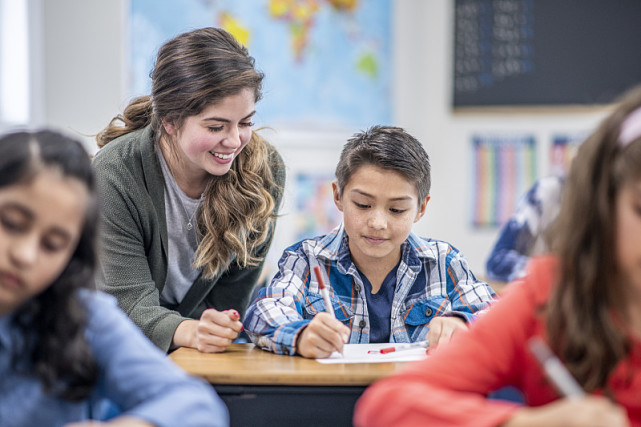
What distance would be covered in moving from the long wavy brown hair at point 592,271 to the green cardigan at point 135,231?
1037 millimetres

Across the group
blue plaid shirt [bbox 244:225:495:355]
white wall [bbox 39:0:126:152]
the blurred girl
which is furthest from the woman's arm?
white wall [bbox 39:0:126:152]

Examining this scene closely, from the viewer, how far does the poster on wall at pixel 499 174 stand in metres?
4.17

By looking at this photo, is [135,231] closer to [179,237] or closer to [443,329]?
[179,237]

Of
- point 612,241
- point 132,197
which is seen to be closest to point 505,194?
point 132,197

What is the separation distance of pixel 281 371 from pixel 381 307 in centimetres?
54

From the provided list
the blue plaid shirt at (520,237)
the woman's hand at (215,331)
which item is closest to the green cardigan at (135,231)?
the woman's hand at (215,331)

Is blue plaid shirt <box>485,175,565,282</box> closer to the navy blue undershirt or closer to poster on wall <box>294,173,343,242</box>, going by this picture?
the navy blue undershirt

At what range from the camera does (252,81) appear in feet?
6.34

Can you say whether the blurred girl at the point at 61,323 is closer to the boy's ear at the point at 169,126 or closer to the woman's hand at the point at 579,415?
the woman's hand at the point at 579,415

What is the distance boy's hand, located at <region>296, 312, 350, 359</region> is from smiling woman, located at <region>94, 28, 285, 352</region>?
0.32 m

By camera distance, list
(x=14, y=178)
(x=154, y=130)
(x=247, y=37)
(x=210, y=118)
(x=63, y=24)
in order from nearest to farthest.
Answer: (x=14, y=178)
(x=210, y=118)
(x=154, y=130)
(x=63, y=24)
(x=247, y=37)

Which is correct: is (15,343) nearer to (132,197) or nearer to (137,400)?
(137,400)

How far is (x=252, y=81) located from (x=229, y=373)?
0.83 meters

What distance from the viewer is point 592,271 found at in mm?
956
